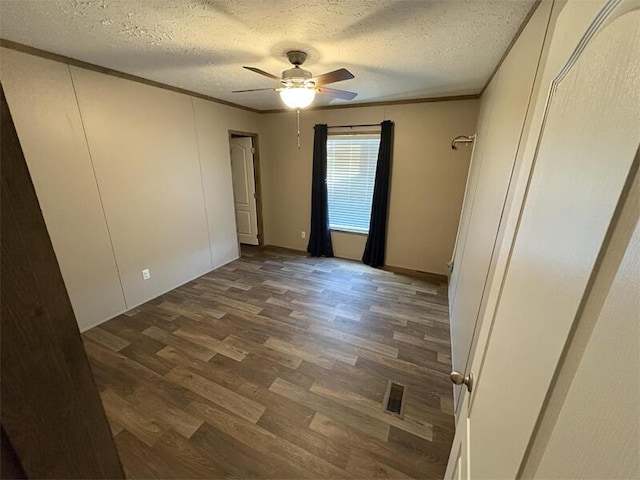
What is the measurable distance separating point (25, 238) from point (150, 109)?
10.6 ft

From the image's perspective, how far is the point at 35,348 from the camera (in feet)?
1.17

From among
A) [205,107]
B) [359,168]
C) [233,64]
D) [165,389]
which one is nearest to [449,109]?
[359,168]

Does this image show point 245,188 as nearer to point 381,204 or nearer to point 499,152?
point 381,204

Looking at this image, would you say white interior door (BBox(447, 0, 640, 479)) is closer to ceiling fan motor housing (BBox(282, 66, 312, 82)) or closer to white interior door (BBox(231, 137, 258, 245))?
ceiling fan motor housing (BBox(282, 66, 312, 82))

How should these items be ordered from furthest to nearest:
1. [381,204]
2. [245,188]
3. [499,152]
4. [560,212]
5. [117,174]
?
1. [245,188]
2. [381,204]
3. [117,174]
4. [499,152]
5. [560,212]

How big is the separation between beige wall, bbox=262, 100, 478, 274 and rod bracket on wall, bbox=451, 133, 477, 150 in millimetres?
77

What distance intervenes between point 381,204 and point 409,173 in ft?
1.87

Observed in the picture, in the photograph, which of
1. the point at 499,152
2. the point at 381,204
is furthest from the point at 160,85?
the point at 499,152

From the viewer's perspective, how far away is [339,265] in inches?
165

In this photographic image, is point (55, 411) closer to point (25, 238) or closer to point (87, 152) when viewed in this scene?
point (25, 238)

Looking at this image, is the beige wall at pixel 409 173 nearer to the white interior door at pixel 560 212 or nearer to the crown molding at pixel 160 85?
the crown molding at pixel 160 85

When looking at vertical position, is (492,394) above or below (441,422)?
above

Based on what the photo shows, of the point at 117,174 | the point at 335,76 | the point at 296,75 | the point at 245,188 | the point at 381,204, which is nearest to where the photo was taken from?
the point at 335,76

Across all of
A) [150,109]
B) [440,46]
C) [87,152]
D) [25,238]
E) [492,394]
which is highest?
[440,46]
